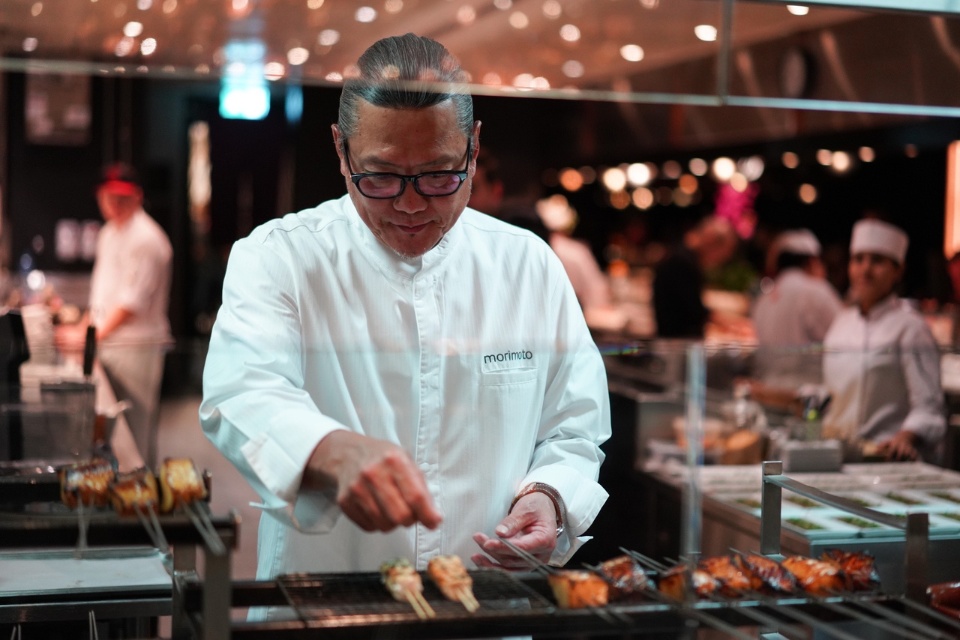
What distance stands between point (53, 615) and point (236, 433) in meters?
0.62

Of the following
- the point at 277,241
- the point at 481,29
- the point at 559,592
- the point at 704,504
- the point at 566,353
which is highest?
the point at 481,29

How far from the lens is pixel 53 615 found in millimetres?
1729

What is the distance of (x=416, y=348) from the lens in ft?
5.18

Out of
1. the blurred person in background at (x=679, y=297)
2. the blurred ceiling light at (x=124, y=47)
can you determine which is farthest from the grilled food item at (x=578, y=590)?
the blurred person in background at (x=679, y=297)

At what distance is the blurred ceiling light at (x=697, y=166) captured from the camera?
8.22 m

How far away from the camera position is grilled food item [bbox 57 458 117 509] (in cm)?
129

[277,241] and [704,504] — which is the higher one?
[277,241]

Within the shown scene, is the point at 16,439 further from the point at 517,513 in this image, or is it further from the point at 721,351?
the point at 721,351

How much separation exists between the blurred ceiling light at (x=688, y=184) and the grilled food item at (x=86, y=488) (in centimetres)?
885

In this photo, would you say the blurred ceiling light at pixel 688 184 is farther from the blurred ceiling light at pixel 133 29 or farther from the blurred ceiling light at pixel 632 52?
the blurred ceiling light at pixel 133 29

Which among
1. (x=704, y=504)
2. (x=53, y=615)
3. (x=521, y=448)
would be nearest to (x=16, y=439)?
(x=53, y=615)

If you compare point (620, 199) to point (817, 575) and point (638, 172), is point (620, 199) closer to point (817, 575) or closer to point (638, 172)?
point (638, 172)

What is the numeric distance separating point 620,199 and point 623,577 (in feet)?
35.1

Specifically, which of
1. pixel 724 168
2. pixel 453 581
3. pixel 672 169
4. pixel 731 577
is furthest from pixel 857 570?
pixel 672 169
